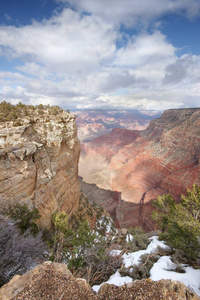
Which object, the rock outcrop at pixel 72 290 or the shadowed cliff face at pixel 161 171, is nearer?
the rock outcrop at pixel 72 290

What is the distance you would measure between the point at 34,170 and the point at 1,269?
19.1 ft

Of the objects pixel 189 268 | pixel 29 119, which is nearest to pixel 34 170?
pixel 29 119

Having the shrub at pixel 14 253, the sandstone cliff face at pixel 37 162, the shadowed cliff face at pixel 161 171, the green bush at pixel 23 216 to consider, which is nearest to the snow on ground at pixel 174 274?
the shrub at pixel 14 253

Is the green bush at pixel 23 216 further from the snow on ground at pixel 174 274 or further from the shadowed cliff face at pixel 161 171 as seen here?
the shadowed cliff face at pixel 161 171

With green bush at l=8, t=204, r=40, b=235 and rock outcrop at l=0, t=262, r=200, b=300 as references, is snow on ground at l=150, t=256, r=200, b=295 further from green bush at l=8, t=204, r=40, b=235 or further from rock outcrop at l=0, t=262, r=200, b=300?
green bush at l=8, t=204, r=40, b=235

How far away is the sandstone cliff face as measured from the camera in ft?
29.0

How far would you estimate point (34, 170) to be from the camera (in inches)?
413

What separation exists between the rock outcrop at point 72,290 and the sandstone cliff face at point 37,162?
20.3 ft

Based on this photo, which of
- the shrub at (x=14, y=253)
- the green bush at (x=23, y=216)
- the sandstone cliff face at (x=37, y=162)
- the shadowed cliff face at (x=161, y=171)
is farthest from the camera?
the shadowed cliff face at (x=161, y=171)

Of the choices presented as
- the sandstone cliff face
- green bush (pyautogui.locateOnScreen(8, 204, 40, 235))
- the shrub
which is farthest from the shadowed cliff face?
the shrub

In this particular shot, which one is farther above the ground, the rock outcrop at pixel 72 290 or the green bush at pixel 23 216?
the rock outcrop at pixel 72 290

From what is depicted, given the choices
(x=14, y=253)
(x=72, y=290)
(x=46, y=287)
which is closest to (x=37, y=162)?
(x=14, y=253)

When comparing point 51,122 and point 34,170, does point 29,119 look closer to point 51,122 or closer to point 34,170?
point 51,122

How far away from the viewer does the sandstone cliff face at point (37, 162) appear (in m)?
8.83
